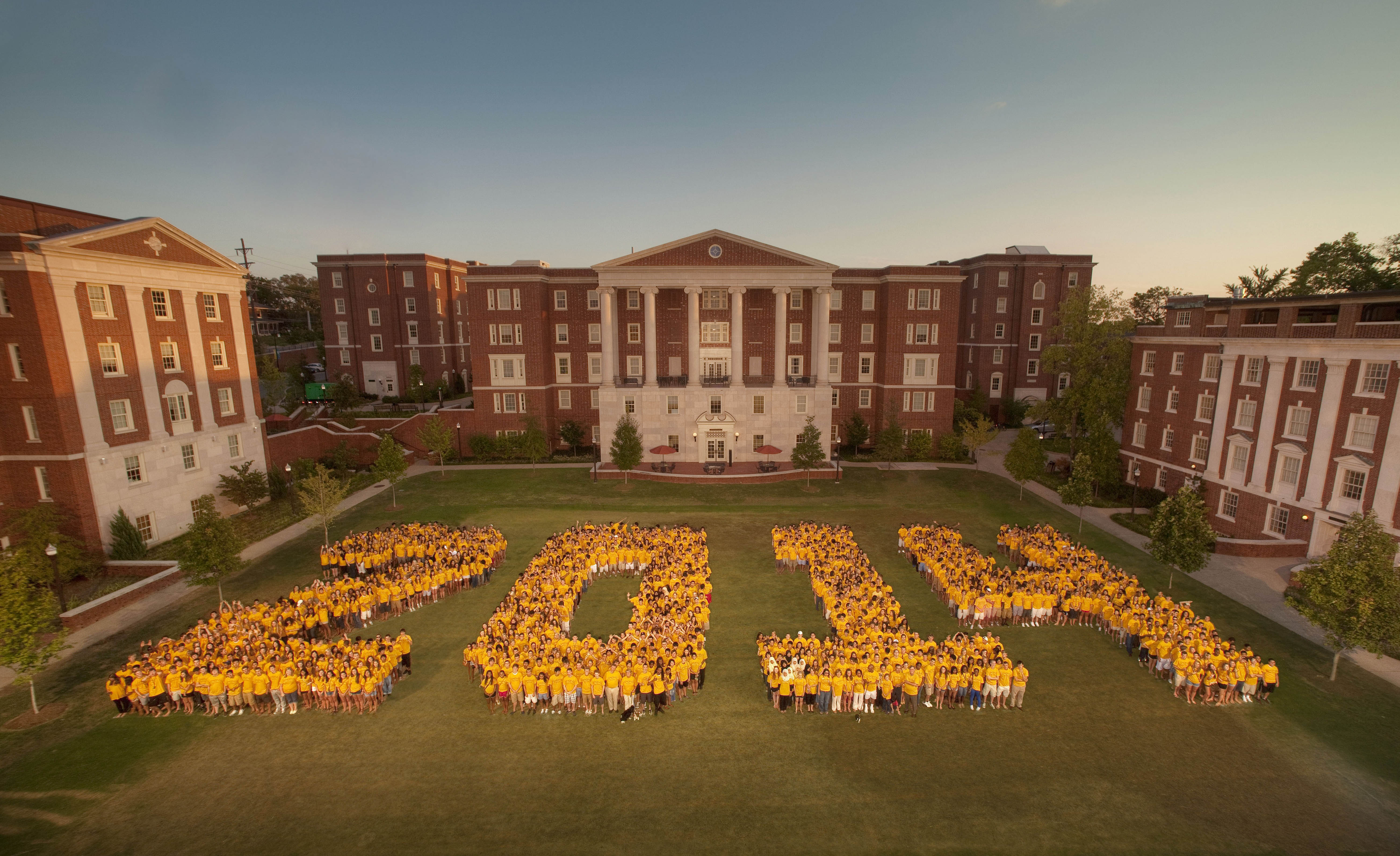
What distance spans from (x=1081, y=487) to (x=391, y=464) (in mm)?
37694

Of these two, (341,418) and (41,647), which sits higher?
(341,418)

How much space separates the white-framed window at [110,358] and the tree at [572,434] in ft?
84.0

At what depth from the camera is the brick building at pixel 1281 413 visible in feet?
76.2

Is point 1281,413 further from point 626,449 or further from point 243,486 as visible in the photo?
point 243,486

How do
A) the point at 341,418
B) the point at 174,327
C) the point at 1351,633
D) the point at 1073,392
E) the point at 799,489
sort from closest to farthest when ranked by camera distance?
1. the point at 1351,633
2. the point at 174,327
3. the point at 799,489
4. the point at 1073,392
5. the point at 341,418

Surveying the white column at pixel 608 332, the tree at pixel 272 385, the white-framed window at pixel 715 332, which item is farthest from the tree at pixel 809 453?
the tree at pixel 272 385

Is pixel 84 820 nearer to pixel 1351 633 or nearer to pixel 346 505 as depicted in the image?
pixel 346 505

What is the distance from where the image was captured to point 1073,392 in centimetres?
4278

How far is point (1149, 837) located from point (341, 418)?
2200 inches

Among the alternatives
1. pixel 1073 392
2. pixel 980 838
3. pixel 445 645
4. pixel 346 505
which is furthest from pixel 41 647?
pixel 1073 392

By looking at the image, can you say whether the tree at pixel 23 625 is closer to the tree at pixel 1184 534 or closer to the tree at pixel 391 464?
the tree at pixel 391 464

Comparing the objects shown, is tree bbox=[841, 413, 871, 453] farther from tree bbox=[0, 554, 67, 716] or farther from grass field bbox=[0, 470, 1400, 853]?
tree bbox=[0, 554, 67, 716]

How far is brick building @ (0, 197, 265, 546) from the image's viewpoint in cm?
2388

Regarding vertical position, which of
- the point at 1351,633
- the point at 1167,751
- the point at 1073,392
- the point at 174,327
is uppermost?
the point at 174,327
